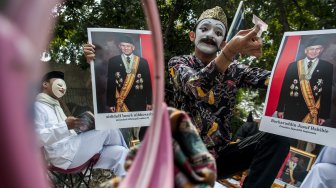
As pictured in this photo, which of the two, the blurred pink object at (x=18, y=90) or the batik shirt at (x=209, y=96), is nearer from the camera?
the blurred pink object at (x=18, y=90)

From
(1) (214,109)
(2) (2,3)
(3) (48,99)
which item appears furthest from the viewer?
(3) (48,99)

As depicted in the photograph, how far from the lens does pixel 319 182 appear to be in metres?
2.42

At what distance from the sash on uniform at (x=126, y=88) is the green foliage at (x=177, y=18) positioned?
2092 mm

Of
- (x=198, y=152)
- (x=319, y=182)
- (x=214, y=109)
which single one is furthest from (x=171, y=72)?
(x=198, y=152)

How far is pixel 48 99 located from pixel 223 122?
1.27 metres

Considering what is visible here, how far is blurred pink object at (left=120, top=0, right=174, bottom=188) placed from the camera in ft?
2.99

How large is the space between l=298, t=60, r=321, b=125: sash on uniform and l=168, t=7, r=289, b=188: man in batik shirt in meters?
0.15

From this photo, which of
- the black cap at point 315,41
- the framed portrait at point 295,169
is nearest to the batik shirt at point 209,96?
the black cap at point 315,41

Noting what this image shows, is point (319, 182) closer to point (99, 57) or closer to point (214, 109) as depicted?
point (214, 109)

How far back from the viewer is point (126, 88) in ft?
8.33

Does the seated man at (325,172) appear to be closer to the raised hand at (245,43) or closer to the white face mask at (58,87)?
the raised hand at (245,43)

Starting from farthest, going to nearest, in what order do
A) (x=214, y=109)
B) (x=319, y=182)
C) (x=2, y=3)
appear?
1. (x=319, y=182)
2. (x=214, y=109)
3. (x=2, y=3)

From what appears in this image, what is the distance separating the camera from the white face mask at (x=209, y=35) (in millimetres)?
2348

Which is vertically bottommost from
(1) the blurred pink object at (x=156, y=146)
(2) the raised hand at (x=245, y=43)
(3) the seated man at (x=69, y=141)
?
(3) the seated man at (x=69, y=141)
